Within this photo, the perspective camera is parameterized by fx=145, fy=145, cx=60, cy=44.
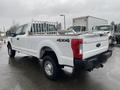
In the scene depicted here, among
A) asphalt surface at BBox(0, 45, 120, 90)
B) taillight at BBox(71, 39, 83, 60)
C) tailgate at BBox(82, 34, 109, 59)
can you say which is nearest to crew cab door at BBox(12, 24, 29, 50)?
asphalt surface at BBox(0, 45, 120, 90)

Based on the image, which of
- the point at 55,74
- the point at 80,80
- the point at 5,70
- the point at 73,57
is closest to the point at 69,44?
the point at 73,57

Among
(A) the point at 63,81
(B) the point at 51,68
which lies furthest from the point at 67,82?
(B) the point at 51,68

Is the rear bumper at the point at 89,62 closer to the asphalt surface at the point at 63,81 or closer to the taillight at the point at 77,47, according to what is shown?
the taillight at the point at 77,47

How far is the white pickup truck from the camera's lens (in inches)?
150

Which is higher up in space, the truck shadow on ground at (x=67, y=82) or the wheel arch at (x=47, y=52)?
the wheel arch at (x=47, y=52)

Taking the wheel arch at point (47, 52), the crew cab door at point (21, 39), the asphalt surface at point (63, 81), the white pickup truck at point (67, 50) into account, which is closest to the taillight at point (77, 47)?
the white pickup truck at point (67, 50)

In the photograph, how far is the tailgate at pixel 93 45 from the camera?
12.8ft

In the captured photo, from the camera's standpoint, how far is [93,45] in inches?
167

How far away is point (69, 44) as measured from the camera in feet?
12.8

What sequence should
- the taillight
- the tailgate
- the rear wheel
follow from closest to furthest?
the taillight
the tailgate
the rear wheel

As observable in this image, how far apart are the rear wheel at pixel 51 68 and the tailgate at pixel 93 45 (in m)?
1.14

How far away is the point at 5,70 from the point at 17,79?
140 centimetres

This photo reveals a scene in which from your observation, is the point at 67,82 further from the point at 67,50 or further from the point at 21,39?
the point at 21,39

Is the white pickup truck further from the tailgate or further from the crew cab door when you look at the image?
the crew cab door
